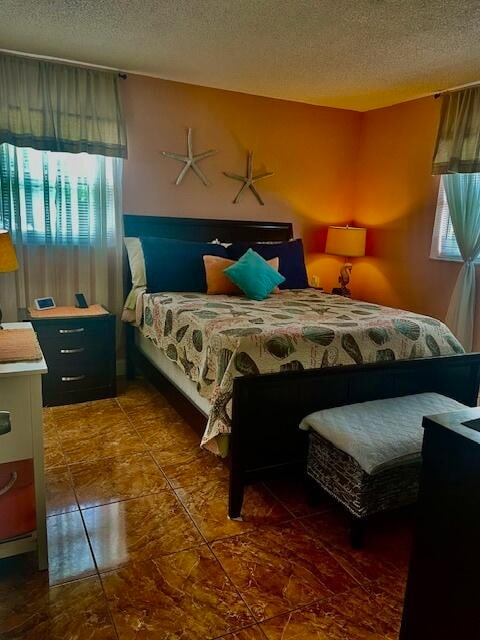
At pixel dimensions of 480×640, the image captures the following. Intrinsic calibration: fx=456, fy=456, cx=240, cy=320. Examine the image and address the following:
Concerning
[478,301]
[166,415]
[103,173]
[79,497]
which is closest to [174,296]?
[166,415]

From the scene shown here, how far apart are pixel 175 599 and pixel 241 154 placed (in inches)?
137

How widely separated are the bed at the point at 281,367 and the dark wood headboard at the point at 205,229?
40.8 inches

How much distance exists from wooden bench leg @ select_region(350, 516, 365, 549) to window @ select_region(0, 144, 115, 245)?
274 centimetres

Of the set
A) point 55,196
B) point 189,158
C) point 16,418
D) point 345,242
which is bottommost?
point 16,418

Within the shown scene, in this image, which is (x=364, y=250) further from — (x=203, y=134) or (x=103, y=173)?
(x=103, y=173)

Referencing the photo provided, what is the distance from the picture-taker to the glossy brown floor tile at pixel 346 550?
69.5 inches

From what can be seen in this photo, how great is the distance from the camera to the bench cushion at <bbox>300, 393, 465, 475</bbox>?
178cm

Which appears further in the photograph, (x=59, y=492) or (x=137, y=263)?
(x=137, y=263)

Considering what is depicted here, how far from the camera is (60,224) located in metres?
3.43

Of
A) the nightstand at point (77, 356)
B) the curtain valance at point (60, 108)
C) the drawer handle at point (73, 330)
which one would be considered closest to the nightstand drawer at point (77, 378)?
the nightstand at point (77, 356)

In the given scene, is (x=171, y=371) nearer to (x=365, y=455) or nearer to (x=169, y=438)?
(x=169, y=438)

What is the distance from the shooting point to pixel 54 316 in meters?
3.15

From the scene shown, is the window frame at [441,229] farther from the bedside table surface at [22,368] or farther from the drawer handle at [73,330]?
the bedside table surface at [22,368]

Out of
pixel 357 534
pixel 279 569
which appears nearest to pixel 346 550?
pixel 357 534
